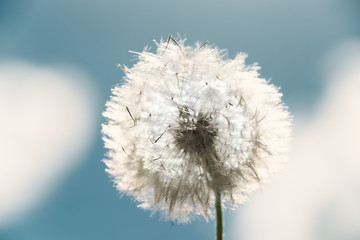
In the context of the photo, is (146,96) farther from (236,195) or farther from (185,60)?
(236,195)

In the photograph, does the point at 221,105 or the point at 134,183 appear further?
the point at 134,183

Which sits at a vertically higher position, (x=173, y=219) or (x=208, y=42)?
(x=208, y=42)

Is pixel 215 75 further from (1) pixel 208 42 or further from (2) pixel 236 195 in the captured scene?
(2) pixel 236 195

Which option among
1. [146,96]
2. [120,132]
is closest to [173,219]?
[120,132]

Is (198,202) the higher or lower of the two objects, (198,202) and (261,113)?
the lower

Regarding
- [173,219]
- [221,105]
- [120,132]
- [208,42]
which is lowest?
[173,219]

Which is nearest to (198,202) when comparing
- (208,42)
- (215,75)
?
(215,75)
